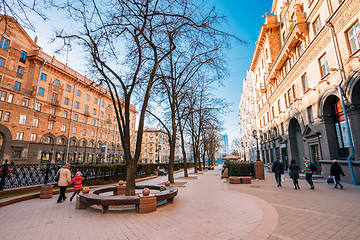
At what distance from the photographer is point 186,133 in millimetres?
28812

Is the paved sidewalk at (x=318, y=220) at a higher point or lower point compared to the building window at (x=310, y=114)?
lower

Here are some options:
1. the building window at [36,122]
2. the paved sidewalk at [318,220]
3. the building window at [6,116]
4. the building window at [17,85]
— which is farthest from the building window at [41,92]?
the paved sidewalk at [318,220]

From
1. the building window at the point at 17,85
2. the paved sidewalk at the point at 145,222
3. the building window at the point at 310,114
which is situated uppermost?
the building window at the point at 17,85

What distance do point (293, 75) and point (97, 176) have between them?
20.9 m

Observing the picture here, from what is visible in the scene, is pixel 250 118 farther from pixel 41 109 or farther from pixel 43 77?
pixel 43 77

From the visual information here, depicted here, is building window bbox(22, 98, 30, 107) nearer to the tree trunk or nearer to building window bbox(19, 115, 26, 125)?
building window bbox(19, 115, 26, 125)

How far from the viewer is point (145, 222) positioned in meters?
5.27

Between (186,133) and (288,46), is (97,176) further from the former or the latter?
(288,46)

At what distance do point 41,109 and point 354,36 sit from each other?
144 ft

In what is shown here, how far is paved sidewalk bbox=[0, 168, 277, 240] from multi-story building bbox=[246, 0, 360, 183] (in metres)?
9.82

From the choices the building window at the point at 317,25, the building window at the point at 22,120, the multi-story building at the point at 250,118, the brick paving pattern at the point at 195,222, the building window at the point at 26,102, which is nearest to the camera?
the brick paving pattern at the point at 195,222

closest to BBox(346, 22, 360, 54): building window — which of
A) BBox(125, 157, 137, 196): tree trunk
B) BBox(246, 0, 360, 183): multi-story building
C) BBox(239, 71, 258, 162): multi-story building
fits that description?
BBox(246, 0, 360, 183): multi-story building

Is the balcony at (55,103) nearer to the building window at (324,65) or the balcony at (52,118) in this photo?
the balcony at (52,118)

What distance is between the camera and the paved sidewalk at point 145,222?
4.37m
